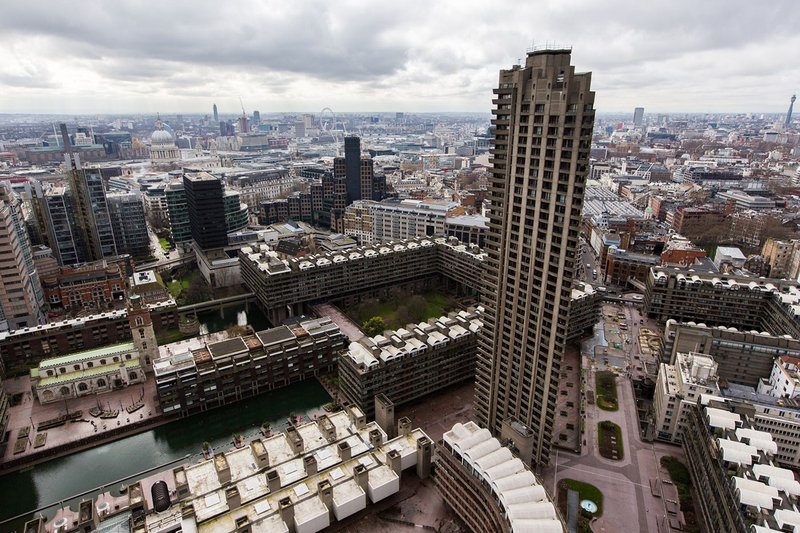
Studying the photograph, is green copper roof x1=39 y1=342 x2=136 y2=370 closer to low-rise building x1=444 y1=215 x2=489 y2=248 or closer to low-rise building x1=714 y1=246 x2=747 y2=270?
low-rise building x1=444 y1=215 x2=489 y2=248

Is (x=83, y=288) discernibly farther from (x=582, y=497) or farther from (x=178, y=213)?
(x=582, y=497)

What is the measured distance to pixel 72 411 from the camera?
9288cm

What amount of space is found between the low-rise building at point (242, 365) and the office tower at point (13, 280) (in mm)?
41667

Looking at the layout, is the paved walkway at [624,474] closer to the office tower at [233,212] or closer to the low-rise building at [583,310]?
the low-rise building at [583,310]

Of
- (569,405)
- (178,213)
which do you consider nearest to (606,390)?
(569,405)

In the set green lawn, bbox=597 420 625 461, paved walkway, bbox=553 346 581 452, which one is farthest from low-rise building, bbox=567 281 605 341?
green lawn, bbox=597 420 625 461

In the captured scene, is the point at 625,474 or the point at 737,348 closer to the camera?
the point at 625,474

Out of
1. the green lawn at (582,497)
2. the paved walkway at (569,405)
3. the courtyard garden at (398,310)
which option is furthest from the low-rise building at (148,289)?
the green lawn at (582,497)

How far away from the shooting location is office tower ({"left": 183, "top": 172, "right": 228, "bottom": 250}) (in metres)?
159

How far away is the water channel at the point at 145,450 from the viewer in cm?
7600

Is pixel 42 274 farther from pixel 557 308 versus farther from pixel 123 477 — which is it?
pixel 557 308

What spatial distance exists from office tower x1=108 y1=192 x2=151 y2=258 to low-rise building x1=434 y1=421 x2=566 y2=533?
6365 inches

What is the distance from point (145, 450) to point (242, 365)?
2267cm

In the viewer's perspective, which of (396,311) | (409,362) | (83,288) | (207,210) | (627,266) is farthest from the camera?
(207,210)
